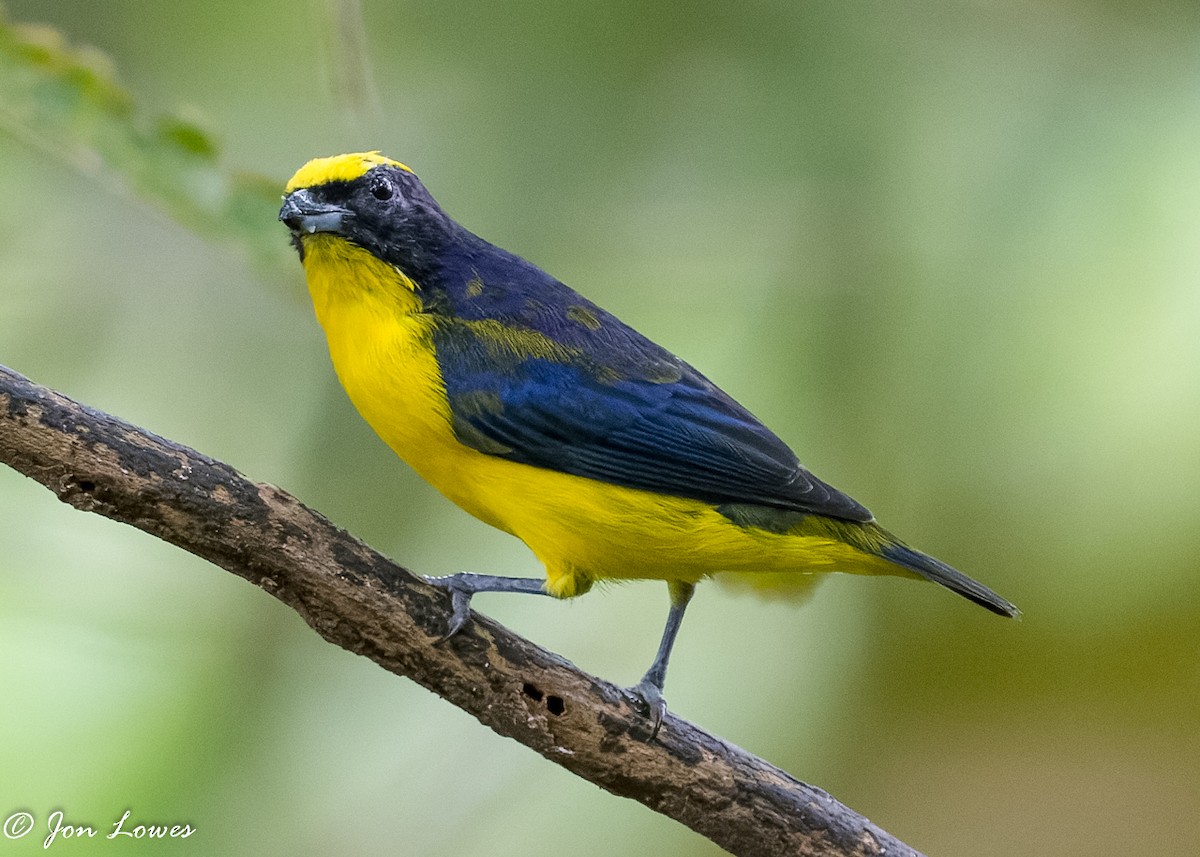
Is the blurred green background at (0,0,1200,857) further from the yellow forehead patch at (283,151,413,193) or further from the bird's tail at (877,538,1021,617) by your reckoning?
the bird's tail at (877,538,1021,617)

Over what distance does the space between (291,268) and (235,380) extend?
5.81 ft

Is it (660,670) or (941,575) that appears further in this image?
(660,670)

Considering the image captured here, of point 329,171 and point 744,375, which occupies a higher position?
point 744,375

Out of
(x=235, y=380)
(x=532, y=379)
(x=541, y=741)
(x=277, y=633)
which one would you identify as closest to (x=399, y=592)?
(x=541, y=741)

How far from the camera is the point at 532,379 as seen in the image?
3.72 meters

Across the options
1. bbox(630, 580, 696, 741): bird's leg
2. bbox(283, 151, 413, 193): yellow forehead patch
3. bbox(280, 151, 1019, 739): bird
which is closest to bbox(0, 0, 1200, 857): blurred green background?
bbox(630, 580, 696, 741): bird's leg

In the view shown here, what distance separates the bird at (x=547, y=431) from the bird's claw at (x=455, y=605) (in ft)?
0.51

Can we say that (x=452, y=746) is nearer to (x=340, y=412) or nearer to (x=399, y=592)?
(x=340, y=412)

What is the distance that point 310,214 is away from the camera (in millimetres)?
3604

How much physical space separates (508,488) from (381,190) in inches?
37.7

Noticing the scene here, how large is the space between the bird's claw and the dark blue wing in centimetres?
44

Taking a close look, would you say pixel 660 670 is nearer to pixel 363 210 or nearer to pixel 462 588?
pixel 462 588

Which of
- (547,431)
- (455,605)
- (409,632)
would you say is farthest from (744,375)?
(409,632)

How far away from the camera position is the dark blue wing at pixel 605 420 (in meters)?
3.61
